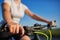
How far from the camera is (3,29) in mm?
1100

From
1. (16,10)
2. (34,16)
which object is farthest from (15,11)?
(34,16)

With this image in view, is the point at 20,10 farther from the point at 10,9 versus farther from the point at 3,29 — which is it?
the point at 3,29

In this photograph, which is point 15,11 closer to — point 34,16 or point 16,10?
point 16,10

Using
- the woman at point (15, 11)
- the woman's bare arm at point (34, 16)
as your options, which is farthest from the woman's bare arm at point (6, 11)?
the woman's bare arm at point (34, 16)

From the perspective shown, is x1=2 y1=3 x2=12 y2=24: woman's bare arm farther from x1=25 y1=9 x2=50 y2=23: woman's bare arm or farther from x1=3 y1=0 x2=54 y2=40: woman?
x1=25 y1=9 x2=50 y2=23: woman's bare arm

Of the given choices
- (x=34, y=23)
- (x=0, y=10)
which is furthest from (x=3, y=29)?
(x=34, y=23)

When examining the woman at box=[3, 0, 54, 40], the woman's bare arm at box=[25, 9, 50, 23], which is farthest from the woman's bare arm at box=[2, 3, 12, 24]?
the woman's bare arm at box=[25, 9, 50, 23]

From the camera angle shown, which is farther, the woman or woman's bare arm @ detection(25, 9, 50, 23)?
woman's bare arm @ detection(25, 9, 50, 23)

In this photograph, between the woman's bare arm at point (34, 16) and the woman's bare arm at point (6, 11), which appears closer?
the woman's bare arm at point (6, 11)

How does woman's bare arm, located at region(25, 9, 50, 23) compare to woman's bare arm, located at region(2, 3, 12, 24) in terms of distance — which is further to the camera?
woman's bare arm, located at region(25, 9, 50, 23)

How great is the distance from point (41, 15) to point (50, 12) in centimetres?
9

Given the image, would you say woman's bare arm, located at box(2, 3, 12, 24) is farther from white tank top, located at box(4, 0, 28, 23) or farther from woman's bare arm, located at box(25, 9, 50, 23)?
woman's bare arm, located at box(25, 9, 50, 23)

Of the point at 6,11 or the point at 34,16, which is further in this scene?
the point at 34,16

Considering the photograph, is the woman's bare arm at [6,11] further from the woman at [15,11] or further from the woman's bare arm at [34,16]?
the woman's bare arm at [34,16]
